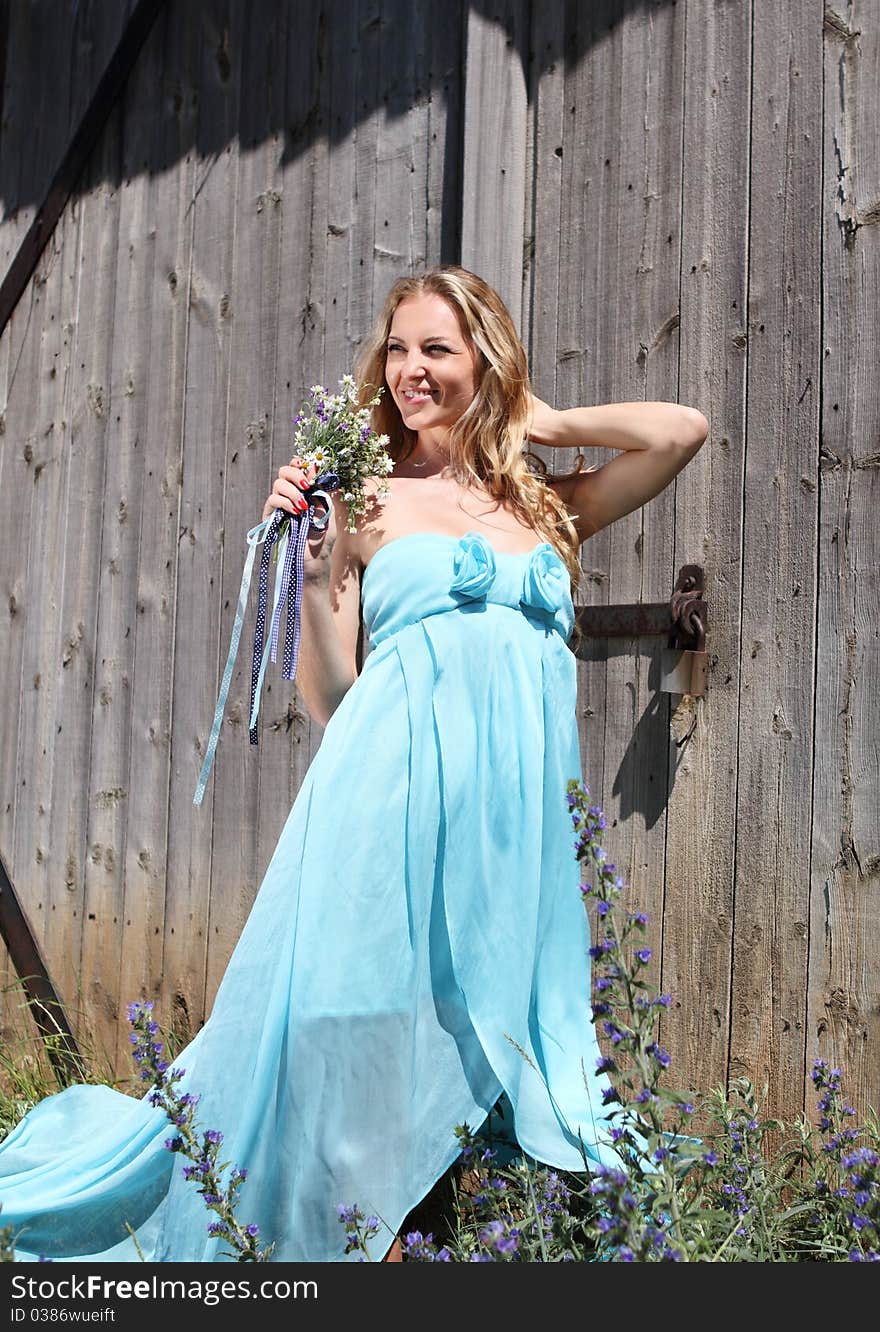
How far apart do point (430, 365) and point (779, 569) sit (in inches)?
33.6

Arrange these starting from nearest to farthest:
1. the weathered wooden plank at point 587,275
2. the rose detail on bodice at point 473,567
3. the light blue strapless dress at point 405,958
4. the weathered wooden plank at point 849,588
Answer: the light blue strapless dress at point 405,958 < the rose detail on bodice at point 473,567 < the weathered wooden plank at point 849,588 < the weathered wooden plank at point 587,275

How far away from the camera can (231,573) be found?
3.77 meters

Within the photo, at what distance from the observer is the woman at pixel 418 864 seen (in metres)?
2.17

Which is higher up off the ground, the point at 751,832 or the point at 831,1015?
the point at 751,832

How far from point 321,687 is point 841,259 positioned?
139 centimetres

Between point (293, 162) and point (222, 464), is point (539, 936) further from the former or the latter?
point (293, 162)

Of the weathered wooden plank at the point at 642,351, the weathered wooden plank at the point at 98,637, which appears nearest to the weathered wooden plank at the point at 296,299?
the weathered wooden plank at the point at 98,637

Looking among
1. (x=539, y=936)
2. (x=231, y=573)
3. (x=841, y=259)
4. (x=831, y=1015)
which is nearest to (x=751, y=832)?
(x=831, y=1015)

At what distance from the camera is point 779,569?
2752mm

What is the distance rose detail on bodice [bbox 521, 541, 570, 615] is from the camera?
242 centimetres

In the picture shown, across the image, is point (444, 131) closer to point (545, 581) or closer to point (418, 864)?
point (545, 581)

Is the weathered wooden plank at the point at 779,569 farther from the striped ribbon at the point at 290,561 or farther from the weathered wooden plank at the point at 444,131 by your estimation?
the striped ribbon at the point at 290,561

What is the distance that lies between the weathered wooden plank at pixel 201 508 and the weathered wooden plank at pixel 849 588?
1.80 m

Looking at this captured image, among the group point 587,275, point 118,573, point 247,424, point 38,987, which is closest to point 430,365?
point 587,275
